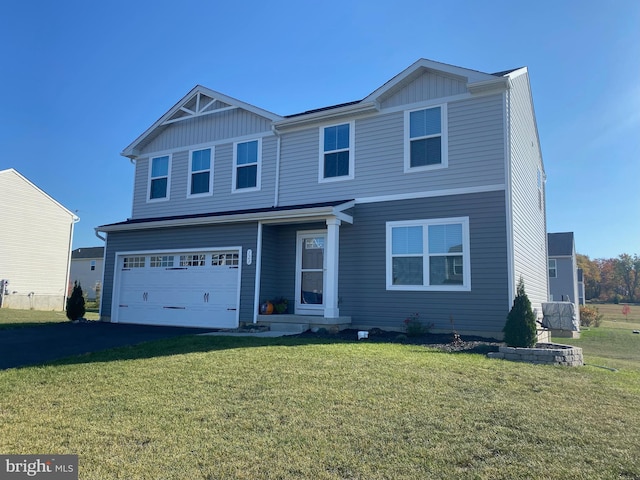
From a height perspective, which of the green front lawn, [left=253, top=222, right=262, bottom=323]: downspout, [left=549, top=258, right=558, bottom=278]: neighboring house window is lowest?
the green front lawn

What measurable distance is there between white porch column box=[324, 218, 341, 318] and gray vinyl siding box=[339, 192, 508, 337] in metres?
0.43

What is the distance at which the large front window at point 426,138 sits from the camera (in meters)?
11.3

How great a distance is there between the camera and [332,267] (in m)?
11.6

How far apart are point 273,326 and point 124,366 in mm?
5229

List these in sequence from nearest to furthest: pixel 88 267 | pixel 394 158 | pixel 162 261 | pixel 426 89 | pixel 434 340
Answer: pixel 434 340
pixel 426 89
pixel 394 158
pixel 162 261
pixel 88 267

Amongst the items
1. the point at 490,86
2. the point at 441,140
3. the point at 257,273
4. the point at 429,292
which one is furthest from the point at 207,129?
the point at 429,292

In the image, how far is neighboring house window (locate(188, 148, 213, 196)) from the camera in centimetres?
1490

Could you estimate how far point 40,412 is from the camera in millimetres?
4758

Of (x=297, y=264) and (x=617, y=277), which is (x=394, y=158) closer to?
(x=297, y=264)

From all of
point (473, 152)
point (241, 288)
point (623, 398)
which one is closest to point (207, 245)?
point (241, 288)

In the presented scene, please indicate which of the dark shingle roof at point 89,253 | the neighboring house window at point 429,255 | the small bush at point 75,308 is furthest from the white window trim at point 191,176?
the dark shingle roof at point 89,253

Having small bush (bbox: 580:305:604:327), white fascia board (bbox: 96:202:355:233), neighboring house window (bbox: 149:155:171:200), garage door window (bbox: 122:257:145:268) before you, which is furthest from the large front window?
small bush (bbox: 580:305:604:327)

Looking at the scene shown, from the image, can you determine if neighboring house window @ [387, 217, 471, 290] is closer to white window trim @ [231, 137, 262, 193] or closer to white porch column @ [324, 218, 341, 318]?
white porch column @ [324, 218, 341, 318]

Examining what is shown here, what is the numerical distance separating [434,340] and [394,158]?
4837 mm
